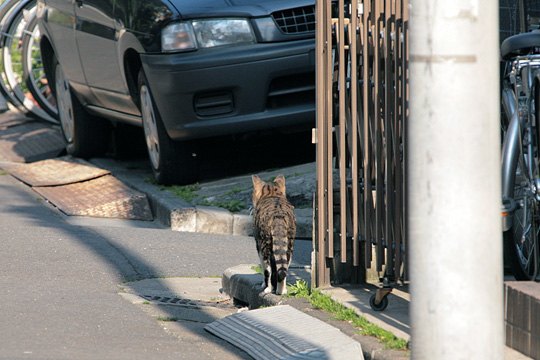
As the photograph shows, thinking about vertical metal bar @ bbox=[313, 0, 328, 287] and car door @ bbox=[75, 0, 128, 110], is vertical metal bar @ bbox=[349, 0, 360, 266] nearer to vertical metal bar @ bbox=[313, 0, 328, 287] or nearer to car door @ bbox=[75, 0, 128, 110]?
vertical metal bar @ bbox=[313, 0, 328, 287]

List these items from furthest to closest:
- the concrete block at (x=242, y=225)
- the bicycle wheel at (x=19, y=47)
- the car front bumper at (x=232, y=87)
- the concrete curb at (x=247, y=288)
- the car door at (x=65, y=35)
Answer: the bicycle wheel at (x=19, y=47), the car door at (x=65, y=35), the car front bumper at (x=232, y=87), the concrete block at (x=242, y=225), the concrete curb at (x=247, y=288)

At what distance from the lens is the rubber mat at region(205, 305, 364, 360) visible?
5164 millimetres

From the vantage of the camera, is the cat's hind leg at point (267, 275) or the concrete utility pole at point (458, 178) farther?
the cat's hind leg at point (267, 275)

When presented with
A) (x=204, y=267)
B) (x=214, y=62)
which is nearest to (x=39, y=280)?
(x=204, y=267)

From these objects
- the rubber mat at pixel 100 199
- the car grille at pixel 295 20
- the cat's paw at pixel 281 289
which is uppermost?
the car grille at pixel 295 20

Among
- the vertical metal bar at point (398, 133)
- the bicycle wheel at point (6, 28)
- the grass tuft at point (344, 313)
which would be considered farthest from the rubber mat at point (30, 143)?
the vertical metal bar at point (398, 133)

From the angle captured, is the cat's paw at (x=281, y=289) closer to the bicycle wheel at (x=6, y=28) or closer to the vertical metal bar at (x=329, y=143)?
the vertical metal bar at (x=329, y=143)

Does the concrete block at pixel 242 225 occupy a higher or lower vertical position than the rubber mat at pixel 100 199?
lower

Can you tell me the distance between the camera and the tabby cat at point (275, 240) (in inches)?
248

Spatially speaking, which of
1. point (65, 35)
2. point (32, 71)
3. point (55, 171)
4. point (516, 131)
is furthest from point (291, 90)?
point (32, 71)

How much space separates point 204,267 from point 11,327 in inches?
86.5

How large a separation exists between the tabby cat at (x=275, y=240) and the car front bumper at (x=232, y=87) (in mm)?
2781

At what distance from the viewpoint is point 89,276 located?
7.47m

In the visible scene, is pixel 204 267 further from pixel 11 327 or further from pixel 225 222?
pixel 11 327
